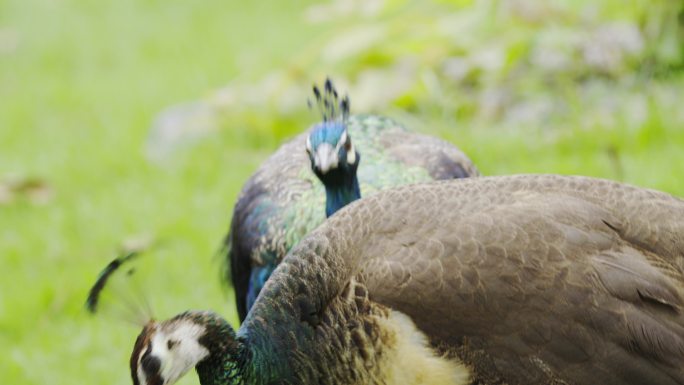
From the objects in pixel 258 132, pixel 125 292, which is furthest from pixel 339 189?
pixel 258 132

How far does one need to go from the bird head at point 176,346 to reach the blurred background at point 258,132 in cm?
122

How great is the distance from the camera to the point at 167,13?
7953 millimetres

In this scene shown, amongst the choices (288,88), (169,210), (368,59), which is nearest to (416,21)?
(368,59)

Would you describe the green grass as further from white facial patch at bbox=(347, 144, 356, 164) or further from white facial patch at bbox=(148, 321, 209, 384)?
→ white facial patch at bbox=(148, 321, 209, 384)

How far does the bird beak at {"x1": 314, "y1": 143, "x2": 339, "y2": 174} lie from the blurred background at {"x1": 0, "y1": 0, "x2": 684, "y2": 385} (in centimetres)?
87

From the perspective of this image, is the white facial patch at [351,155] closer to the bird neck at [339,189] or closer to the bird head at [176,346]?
the bird neck at [339,189]

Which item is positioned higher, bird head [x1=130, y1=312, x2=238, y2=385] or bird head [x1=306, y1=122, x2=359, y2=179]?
bird head [x1=306, y1=122, x2=359, y2=179]

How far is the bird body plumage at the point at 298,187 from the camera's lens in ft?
10.3

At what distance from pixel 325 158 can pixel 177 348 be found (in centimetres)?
89

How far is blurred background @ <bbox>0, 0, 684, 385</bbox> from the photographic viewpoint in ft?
13.3

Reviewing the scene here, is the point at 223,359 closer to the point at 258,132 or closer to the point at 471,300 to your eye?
the point at 471,300

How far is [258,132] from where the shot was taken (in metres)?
5.34

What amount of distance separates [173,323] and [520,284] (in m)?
0.72

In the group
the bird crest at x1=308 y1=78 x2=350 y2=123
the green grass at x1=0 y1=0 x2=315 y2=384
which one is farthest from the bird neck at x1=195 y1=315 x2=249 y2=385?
the green grass at x1=0 y1=0 x2=315 y2=384
